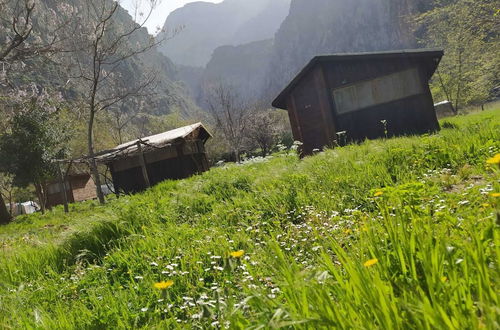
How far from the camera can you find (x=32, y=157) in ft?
74.3

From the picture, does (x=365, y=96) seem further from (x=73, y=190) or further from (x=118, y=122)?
(x=73, y=190)

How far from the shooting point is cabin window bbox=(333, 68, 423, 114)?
51.9 ft

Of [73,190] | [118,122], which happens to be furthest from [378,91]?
[73,190]

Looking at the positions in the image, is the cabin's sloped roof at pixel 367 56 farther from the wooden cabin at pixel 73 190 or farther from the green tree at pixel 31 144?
the wooden cabin at pixel 73 190

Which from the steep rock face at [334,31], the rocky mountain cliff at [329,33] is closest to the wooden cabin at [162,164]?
the rocky mountain cliff at [329,33]

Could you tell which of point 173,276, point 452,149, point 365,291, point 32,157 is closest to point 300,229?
point 173,276

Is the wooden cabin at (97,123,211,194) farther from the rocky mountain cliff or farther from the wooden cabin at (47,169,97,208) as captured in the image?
the rocky mountain cliff

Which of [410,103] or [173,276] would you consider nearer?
[173,276]

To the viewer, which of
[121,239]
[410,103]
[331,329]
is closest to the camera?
[331,329]

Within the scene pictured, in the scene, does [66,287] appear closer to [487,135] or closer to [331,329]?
[331,329]

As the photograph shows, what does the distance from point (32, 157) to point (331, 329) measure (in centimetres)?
2633

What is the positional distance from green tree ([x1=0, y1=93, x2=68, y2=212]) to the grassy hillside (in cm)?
2016

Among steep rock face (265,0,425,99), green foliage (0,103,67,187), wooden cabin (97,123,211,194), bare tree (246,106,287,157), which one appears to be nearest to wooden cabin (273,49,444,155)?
wooden cabin (97,123,211,194)

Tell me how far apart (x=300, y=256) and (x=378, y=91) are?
1527 cm
